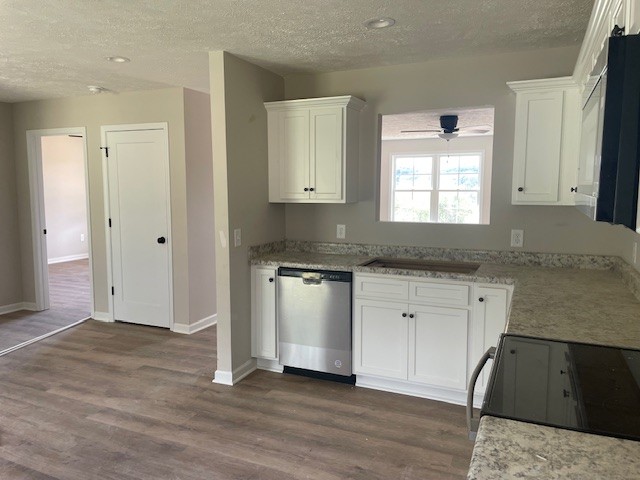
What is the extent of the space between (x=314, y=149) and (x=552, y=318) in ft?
7.30

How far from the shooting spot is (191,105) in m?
4.55

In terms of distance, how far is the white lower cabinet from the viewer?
9.88ft

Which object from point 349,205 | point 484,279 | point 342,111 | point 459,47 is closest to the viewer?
point 484,279

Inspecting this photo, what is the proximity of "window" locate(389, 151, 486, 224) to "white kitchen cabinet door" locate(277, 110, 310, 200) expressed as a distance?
4.80 m

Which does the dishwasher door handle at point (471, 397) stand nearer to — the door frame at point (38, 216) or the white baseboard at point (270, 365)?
the white baseboard at point (270, 365)

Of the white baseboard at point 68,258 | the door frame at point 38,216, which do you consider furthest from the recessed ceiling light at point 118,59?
the white baseboard at point 68,258

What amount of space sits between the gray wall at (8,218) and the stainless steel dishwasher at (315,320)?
12.3ft

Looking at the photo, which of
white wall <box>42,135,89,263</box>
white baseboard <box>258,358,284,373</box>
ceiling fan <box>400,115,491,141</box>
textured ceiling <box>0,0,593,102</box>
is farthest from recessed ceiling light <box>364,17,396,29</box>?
white wall <box>42,135,89,263</box>

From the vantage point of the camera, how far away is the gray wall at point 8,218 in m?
5.31

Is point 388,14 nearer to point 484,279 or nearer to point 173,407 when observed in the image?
point 484,279

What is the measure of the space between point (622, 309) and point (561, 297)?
0.28 metres

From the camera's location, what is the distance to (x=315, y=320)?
137 inches

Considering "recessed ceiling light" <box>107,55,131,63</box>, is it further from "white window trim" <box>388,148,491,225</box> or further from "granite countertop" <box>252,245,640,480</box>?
"white window trim" <box>388,148,491,225</box>

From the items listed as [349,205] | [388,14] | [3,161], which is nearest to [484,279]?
[349,205]
